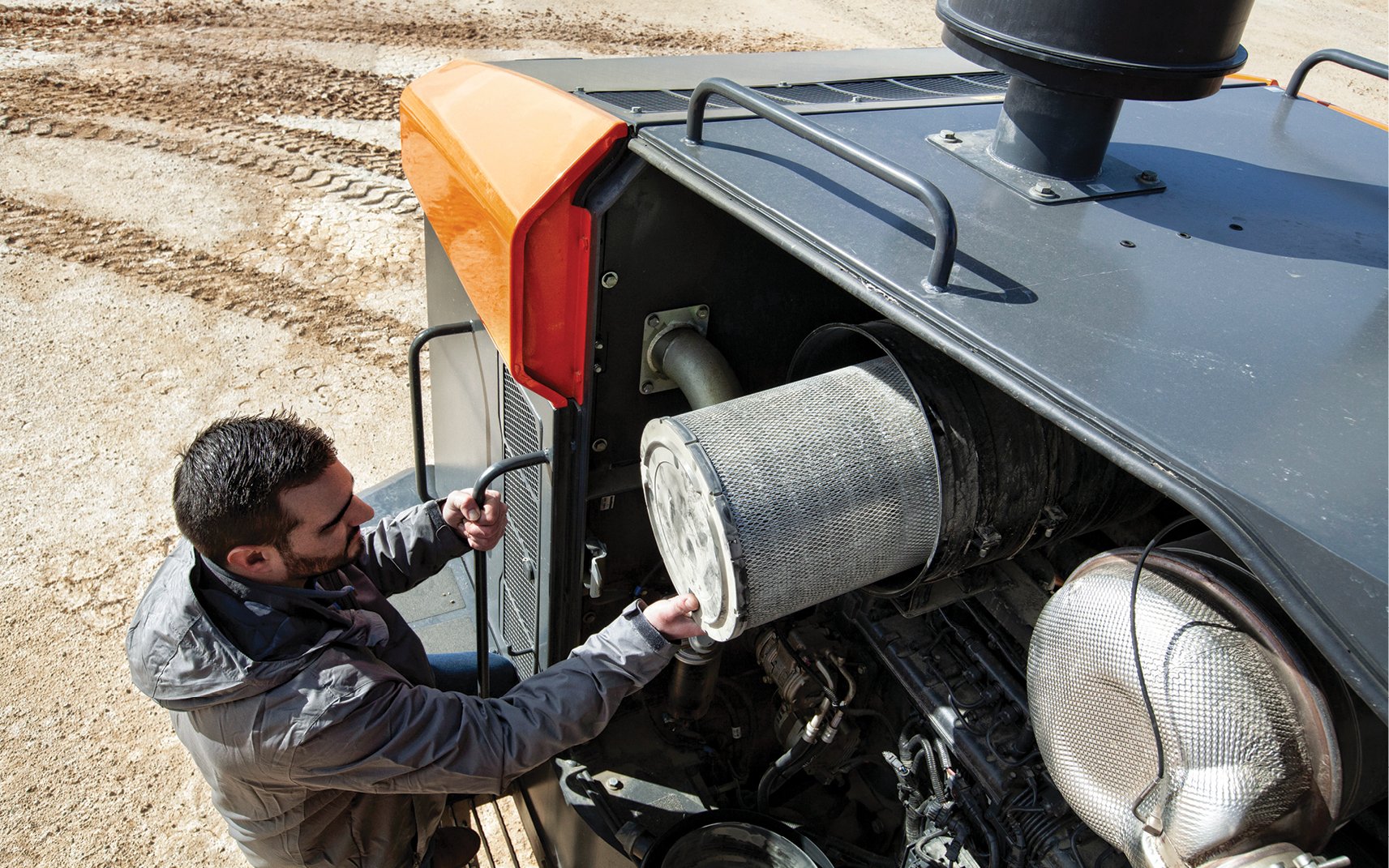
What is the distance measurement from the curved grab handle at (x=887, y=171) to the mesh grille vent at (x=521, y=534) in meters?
0.91

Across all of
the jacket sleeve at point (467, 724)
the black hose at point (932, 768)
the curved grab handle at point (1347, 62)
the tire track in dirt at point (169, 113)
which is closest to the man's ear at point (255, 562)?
the jacket sleeve at point (467, 724)

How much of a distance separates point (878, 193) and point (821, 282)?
0.68 meters

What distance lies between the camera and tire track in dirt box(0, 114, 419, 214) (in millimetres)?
7219

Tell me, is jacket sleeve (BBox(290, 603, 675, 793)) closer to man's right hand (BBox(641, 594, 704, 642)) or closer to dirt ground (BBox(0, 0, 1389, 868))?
man's right hand (BBox(641, 594, 704, 642))

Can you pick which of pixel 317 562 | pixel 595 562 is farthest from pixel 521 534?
pixel 317 562

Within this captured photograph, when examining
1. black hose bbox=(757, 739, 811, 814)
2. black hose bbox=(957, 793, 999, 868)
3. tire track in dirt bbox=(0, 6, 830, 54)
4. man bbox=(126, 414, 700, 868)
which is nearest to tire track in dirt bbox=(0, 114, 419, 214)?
tire track in dirt bbox=(0, 6, 830, 54)

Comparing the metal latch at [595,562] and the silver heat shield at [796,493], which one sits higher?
the silver heat shield at [796,493]

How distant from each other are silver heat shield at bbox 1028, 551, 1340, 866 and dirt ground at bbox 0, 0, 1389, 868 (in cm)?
277

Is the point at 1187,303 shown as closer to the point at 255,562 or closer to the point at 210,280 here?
the point at 255,562

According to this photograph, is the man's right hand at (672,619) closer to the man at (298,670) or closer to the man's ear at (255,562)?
the man at (298,670)

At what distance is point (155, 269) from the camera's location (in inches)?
248

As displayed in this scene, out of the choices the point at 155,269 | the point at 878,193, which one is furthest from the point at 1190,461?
the point at 155,269

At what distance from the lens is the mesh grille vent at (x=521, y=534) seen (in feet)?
8.28

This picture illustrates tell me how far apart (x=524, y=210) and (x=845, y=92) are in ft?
3.47
